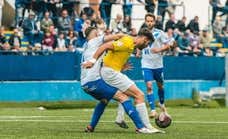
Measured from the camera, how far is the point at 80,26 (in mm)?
32656

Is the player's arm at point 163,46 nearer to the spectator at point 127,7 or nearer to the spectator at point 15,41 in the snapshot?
the spectator at point 15,41

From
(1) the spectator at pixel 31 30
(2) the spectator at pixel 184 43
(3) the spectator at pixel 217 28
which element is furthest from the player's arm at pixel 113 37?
(3) the spectator at pixel 217 28

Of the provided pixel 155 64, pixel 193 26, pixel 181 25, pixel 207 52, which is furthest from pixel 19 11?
pixel 155 64

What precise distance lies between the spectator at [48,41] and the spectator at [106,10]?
4288mm

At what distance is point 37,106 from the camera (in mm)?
30047

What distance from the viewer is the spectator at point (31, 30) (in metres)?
31.9

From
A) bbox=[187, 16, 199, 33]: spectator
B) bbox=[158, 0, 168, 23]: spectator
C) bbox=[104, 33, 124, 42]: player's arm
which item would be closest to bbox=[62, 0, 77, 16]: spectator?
bbox=[158, 0, 168, 23]: spectator

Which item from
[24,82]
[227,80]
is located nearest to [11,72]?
[24,82]

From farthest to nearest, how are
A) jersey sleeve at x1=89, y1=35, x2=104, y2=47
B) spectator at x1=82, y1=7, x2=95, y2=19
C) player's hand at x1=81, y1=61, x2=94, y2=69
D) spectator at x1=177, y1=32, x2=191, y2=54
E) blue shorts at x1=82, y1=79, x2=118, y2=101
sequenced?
spectator at x1=177, y1=32, x2=191, y2=54
spectator at x1=82, y1=7, x2=95, y2=19
jersey sleeve at x1=89, y1=35, x2=104, y2=47
blue shorts at x1=82, y1=79, x2=118, y2=101
player's hand at x1=81, y1=61, x2=94, y2=69

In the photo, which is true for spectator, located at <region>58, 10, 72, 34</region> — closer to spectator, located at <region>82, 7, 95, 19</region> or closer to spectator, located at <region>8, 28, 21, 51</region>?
spectator, located at <region>82, 7, 95, 19</region>

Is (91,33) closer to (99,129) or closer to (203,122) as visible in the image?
(99,129)

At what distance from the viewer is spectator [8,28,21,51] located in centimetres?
3034

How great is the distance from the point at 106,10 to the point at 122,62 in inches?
752

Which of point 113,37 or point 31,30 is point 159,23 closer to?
point 31,30
